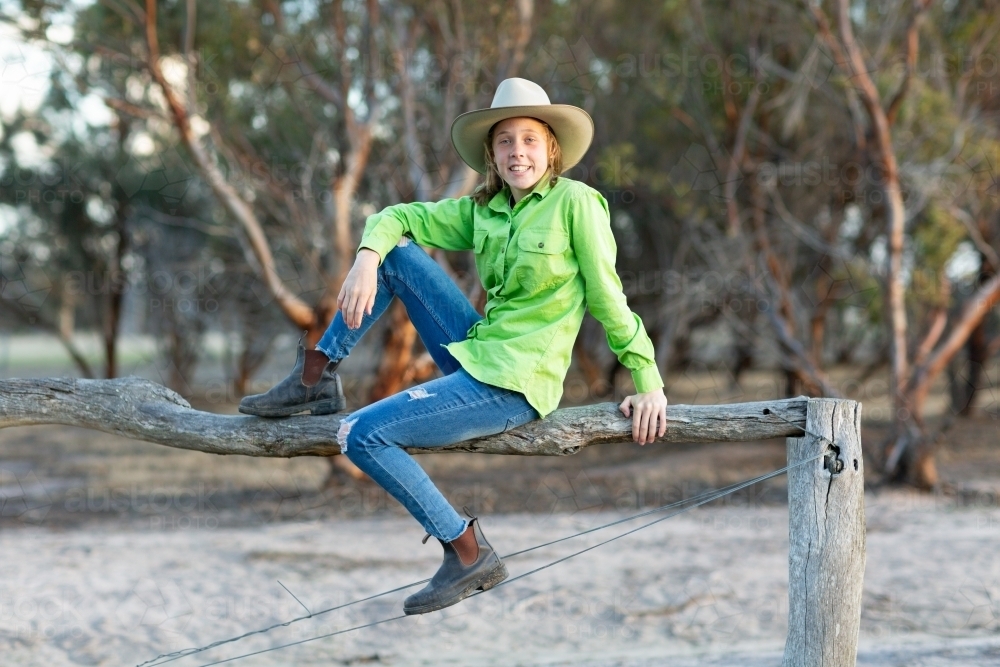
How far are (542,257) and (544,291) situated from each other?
11 centimetres

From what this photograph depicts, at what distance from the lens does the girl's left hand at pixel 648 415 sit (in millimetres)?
2623

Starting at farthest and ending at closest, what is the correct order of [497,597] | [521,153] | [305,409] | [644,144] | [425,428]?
[644,144] < [497,597] < [305,409] < [521,153] < [425,428]

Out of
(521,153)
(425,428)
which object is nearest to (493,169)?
(521,153)

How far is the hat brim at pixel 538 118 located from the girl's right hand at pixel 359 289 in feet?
1.53

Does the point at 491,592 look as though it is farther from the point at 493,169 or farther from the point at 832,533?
the point at 493,169

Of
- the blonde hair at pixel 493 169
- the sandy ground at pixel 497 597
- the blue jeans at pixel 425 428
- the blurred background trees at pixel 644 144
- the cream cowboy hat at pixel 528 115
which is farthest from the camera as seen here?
the blurred background trees at pixel 644 144

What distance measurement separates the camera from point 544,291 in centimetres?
269

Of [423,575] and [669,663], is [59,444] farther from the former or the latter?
[669,663]

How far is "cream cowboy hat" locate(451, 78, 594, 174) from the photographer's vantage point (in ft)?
8.81

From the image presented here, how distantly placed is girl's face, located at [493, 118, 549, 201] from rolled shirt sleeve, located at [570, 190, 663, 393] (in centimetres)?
15

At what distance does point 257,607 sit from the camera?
4.84 m

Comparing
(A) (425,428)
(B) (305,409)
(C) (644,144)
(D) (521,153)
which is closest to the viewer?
(A) (425,428)

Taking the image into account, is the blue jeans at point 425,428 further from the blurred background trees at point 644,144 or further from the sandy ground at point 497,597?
the blurred background trees at point 644,144

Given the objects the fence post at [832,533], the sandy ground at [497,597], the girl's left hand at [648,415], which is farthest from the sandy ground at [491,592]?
the girl's left hand at [648,415]
